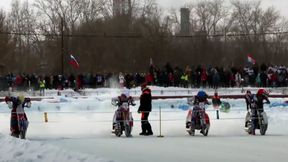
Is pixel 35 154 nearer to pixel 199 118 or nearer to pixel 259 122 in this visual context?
pixel 199 118

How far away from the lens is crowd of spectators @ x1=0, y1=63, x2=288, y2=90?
44.5m

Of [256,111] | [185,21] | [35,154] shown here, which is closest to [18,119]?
[35,154]

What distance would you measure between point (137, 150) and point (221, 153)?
230 cm

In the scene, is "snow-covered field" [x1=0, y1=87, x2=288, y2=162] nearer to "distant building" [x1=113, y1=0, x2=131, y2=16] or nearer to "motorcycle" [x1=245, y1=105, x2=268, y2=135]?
"motorcycle" [x1=245, y1=105, x2=268, y2=135]

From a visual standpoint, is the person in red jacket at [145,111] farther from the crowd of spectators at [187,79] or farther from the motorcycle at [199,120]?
the crowd of spectators at [187,79]

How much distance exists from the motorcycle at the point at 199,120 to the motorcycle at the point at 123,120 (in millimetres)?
2152

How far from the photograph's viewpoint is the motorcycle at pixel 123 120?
68.1 feet

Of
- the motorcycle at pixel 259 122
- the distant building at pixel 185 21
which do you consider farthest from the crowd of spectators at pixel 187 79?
the distant building at pixel 185 21

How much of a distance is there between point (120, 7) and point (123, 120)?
235ft

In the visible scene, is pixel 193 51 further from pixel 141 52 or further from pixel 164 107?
pixel 164 107

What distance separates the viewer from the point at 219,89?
42.7 meters

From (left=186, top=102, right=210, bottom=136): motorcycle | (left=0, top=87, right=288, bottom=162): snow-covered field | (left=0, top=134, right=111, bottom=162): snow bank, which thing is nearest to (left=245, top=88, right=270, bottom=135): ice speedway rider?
(left=0, top=87, right=288, bottom=162): snow-covered field

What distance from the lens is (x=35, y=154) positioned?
12.3 meters

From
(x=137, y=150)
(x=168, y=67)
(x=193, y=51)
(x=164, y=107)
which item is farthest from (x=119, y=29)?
(x=137, y=150)
